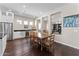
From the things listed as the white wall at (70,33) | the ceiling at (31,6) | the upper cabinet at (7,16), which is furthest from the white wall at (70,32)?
the upper cabinet at (7,16)

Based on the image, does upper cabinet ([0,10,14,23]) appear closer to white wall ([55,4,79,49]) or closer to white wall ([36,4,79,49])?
white wall ([36,4,79,49])

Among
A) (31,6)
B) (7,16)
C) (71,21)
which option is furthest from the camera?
(7,16)

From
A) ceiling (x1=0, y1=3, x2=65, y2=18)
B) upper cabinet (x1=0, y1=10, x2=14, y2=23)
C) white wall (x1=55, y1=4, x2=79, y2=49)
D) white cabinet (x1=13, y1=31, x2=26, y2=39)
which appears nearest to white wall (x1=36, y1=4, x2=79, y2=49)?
white wall (x1=55, y1=4, x2=79, y2=49)

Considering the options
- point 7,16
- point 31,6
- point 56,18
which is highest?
point 31,6

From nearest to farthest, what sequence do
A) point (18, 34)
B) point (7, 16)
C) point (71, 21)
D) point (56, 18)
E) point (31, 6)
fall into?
point (71, 21)
point (31, 6)
point (56, 18)
point (7, 16)
point (18, 34)

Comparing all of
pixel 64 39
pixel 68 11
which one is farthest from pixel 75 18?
pixel 64 39

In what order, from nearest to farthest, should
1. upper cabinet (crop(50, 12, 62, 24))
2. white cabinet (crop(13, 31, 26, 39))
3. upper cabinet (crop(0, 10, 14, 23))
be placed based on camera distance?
upper cabinet (crop(50, 12, 62, 24)) → upper cabinet (crop(0, 10, 14, 23)) → white cabinet (crop(13, 31, 26, 39))

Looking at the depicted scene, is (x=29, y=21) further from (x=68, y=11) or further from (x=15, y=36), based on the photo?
(x=68, y=11)

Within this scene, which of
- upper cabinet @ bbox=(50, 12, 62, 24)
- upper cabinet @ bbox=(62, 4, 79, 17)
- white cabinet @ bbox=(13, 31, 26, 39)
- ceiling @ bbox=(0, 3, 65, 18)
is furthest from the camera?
white cabinet @ bbox=(13, 31, 26, 39)

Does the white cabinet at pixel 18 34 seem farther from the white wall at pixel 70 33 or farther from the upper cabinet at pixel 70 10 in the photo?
the upper cabinet at pixel 70 10

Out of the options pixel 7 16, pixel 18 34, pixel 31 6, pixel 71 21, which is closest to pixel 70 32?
pixel 71 21

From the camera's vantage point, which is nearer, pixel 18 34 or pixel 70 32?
pixel 70 32

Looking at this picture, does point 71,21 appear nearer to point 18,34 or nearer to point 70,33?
point 70,33

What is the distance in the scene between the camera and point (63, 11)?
19.2ft
